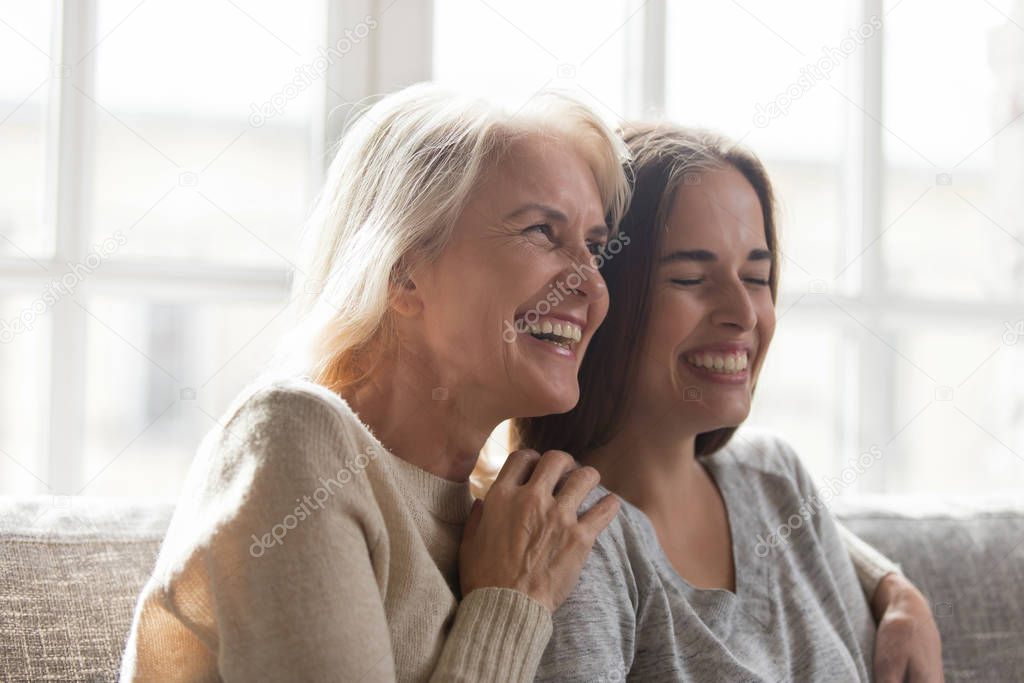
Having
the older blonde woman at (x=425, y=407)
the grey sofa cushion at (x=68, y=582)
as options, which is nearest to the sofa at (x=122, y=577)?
the grey sofa cushion at (x=68, y=582)

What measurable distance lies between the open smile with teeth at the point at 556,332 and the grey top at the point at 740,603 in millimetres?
208

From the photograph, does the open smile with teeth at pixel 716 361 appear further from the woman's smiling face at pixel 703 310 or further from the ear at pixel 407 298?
the ear at pixel 407 298

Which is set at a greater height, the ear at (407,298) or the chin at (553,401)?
the ear at (407,298)

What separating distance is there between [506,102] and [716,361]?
443mm

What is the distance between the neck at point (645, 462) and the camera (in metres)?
1.44

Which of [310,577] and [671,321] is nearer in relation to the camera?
[310,577]

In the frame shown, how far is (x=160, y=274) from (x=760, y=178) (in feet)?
3.64

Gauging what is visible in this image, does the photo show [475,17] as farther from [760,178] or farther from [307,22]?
[760,178]

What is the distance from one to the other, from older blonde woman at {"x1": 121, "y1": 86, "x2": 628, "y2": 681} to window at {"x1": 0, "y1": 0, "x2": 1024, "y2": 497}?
14 cm

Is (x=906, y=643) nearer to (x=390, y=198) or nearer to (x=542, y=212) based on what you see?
(x=542, y=212)

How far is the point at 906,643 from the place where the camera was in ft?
4.87

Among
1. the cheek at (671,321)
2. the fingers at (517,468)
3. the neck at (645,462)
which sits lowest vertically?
the neck at (645,462)

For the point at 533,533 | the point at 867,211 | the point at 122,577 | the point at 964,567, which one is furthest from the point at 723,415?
the point at 867,211

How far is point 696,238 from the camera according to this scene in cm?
138
